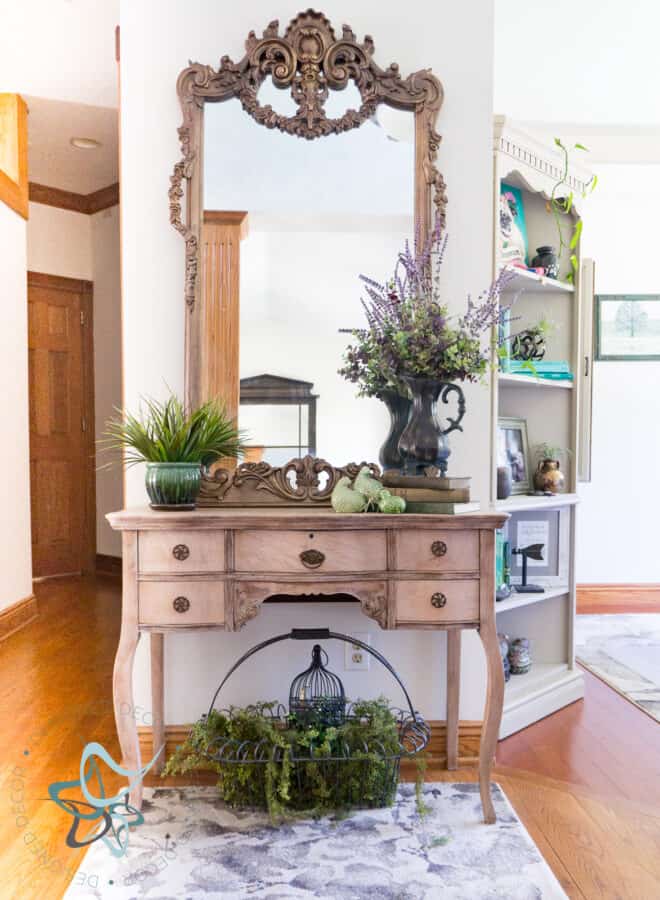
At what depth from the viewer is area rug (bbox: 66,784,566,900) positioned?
1747 mm

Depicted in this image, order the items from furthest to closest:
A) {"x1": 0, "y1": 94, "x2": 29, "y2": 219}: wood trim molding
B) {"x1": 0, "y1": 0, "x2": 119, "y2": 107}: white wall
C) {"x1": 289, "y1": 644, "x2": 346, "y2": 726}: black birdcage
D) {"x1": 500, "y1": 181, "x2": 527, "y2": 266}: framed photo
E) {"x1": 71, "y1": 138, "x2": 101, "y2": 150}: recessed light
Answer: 1. {"x1": 71, "y1": 138, "x2": 101, "y2": 150}: recessed light
2. {"x1": 0, "y1": 94, "x2": 29, "y2": 219}: wood trim molding
3. {"x1": 0, "y1": 0, "x2": 119, "y2": 107}: white wall
4. {"x1": 500, "y1": 181, "x2": 527, "y2": 266}: framed photo
5. {"x1": 289, "y1": 644, "x2": 346, "y2": 726}: black birdcage

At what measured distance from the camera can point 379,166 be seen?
2432 millimetres

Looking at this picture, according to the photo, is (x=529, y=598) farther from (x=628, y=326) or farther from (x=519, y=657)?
(x=628, y=326)

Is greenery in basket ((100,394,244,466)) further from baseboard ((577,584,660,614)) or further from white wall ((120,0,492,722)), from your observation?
baseboard ((577,584,660,614))

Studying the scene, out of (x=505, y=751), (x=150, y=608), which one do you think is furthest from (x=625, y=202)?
(x=150, y=608)

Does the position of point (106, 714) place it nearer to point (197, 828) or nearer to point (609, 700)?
point (197, 828)

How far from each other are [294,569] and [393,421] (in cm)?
65

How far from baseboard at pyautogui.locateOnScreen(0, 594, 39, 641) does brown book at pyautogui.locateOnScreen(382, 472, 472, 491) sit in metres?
2.71

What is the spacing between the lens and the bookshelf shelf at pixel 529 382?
277 cm

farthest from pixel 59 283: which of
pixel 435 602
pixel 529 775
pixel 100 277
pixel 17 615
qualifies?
pixel 529 775

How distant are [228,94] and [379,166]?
53 cm

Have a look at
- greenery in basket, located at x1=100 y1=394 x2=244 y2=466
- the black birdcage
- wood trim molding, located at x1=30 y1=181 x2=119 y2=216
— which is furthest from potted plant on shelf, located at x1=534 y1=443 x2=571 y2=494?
wood trim molding, located at x1=30 y1=181 x2=119 y2=216

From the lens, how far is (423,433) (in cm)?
219

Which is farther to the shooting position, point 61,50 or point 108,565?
point 108,565
